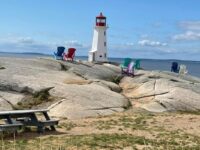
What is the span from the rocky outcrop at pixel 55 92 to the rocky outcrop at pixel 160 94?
1216 mm

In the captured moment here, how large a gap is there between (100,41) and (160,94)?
14.6 metres

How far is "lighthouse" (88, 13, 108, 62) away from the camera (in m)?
38.7

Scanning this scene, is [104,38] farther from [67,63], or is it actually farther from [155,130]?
[155,130]

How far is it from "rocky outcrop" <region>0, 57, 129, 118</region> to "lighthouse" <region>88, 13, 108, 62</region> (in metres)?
11.7

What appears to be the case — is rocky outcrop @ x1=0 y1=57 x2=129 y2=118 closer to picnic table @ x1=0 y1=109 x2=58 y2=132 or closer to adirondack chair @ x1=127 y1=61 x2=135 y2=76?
picnic table @ x1=0 y1=109 x2=58 y2=132

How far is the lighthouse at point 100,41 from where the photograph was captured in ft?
127

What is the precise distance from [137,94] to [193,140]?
37.7ft

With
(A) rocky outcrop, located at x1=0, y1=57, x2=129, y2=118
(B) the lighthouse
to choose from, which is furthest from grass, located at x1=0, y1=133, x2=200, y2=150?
(B) the lighthouse

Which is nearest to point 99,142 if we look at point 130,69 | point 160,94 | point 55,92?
point 55,92

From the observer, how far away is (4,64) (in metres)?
25.4

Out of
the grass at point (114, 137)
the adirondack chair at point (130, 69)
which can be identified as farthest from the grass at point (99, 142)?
the adirondack chair at point (130, 69)

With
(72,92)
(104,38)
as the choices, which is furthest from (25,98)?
(104,38)

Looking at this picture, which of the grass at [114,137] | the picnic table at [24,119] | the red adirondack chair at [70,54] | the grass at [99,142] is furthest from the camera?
the red adirondack chair at [70,54]

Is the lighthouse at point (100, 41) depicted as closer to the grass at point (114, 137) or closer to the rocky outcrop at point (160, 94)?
the rocky outcrop at point (160, 94)
